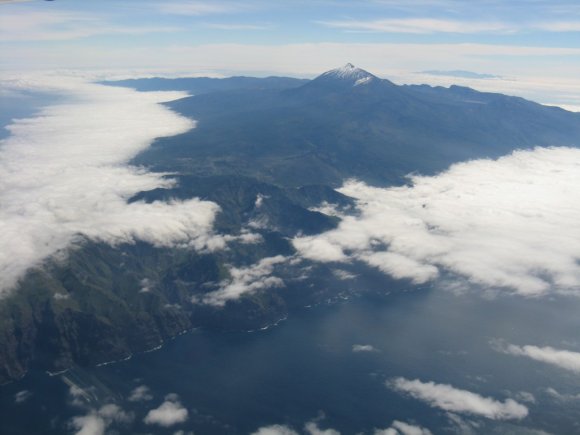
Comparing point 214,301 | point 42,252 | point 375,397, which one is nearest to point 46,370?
point 42,252

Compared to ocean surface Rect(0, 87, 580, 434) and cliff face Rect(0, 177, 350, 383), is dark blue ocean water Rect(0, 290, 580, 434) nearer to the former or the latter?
ocean surface Rect(0, 87, 580, 434)

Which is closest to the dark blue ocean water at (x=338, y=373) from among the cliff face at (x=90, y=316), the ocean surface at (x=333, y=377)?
the ocean surface at (x=333, y=377)

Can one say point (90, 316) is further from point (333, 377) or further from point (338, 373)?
point (338, 373)

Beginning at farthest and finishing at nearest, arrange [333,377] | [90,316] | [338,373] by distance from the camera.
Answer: [90,316] → [338,373] → [333,377]

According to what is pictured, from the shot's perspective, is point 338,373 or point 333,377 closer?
point 333,377

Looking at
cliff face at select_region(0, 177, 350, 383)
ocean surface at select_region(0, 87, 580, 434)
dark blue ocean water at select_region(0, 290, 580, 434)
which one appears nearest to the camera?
ocean surface at select_region(0, 87, 580, 434)

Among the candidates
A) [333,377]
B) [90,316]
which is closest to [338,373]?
[333,377]

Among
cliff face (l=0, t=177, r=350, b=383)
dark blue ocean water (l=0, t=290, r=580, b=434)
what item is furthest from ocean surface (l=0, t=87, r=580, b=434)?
cliff face (l=0, t=177, r=350, b=383)

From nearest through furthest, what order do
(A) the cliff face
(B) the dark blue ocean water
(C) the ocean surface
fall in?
1. (C) the ocean surface
2. (B) the dark blue ocean water
3. (A) the cliff face

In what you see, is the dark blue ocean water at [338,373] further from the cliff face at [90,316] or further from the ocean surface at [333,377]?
the cliff face at [90,316]

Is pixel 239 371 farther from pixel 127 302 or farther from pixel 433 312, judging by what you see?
pixel 433 312

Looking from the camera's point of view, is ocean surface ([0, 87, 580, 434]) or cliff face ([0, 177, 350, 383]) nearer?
ocean surface ([0, 87, 580, 434])

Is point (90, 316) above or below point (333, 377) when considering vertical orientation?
above
